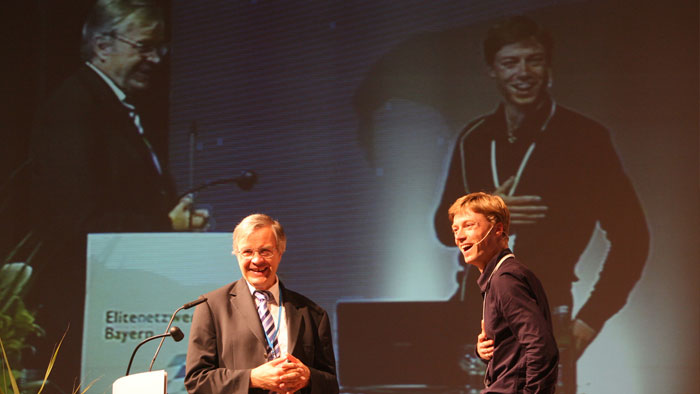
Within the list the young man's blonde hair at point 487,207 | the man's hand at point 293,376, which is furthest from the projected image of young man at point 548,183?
the man's hand at point 293,376

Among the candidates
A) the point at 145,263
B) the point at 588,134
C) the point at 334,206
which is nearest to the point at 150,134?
the point at 145,263

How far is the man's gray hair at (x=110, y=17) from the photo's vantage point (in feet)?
14.2

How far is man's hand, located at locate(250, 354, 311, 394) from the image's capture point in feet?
7.20

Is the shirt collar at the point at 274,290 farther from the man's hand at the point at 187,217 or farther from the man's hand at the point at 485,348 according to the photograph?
the man's hand at the point at 187,217

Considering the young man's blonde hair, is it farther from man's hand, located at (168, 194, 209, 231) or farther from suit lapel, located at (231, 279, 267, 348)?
man's hand, located at (168, 194, 209, 231)

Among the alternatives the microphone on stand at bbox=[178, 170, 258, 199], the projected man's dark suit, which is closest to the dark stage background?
the microphone on stand at bbox=[178, 170, 258, 199]

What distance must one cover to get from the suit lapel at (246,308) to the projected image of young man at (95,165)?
188 cm

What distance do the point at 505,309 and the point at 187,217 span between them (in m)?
2.55

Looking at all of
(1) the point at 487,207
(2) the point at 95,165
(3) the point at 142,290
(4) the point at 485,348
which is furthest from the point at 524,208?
(2) the point at 95,165

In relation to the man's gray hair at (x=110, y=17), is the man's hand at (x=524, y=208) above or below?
below

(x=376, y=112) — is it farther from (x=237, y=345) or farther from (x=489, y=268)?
(x=237, y=345)

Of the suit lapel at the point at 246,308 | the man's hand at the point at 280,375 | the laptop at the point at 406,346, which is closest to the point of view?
the man's hand at the point at 280,375

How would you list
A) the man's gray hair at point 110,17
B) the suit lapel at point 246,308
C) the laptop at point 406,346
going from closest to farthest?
the suit lapel at point 246,308, the laptop at point 406,346, the man's gray hair at point 110,17

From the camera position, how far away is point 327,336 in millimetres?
2457
